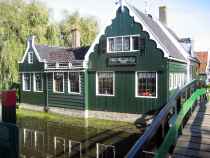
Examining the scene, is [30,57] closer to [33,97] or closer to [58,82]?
[33,97]

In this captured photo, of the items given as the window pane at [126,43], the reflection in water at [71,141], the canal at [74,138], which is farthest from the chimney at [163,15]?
the reflection in water at [71,141]

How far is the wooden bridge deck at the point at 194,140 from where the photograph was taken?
3803 millimetres

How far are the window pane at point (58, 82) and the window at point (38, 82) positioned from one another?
6.07 feet

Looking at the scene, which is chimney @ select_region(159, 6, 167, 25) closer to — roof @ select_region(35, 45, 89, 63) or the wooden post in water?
roof @ select_region(35, 45, 89, 63)

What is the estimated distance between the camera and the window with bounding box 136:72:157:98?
15586mm

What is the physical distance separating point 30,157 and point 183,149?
7.81 m

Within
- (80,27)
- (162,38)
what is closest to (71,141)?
(162,38)

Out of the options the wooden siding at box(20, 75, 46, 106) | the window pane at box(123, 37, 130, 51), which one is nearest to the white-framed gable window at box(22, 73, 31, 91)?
the wooden siding at box(20, 75, 46, 106)

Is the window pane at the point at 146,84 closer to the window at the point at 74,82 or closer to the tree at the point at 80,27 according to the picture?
the window at the point at 74,82

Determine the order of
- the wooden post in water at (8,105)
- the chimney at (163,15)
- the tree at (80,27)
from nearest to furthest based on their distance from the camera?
1. the wooden post in water at (8,105)
2. the chimney at (163,15)
3. the tree at (80,27)

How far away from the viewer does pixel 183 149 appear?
13.1ft

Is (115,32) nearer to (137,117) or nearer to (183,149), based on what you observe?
(137,117)

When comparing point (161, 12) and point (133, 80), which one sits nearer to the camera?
point (133, 80)

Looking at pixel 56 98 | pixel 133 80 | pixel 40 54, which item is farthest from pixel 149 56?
pixel 40 54
